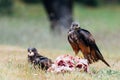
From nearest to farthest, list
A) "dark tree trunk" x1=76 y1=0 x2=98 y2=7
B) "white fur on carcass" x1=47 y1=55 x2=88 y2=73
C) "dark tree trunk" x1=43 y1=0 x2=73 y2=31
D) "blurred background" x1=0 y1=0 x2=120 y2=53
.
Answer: "white fur on carcass" x1=47 y1=55 x2=88 y2=73, "blurred background" x1=0 y1=0 x2=120 y2=53, "dark tree trunk" x1=43 y1=0 x2=73 y2=31, "dark tree trunk" x1=76 y1=0 x2=98 y2=7

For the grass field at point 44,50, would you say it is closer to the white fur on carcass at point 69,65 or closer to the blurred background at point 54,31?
the blurred background at point 54,31

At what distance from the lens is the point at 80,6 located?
47.7 meters

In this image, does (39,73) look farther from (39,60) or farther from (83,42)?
(83,42)

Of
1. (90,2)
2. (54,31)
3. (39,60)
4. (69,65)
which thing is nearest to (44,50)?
(39,60)

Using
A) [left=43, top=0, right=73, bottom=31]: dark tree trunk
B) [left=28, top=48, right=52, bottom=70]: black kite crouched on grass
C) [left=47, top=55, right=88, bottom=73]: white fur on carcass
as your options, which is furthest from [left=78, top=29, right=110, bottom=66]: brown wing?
Answer: [left=43, top=0, right=73, bottom=31]: dark tree trunk

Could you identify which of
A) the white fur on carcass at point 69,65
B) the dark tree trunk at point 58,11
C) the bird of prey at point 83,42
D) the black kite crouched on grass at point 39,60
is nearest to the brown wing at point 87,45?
the bird of prey at point 83,42

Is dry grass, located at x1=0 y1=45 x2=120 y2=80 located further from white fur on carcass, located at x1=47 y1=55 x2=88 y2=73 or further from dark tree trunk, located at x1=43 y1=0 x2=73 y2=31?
dark tree trunk, located at x1=43 y1=0 x2=73 y2=31

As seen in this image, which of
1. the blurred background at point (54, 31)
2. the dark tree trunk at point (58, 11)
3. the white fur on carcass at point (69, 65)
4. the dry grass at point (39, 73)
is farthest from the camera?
the dark tree trunk at point (58, 11)

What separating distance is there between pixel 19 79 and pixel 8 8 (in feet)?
107

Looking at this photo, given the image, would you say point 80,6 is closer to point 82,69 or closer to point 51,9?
point 51,9

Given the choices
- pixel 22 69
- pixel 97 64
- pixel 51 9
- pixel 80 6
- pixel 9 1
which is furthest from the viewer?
pixel 80 6

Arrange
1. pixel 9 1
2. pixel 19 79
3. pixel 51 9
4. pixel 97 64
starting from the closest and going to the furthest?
pixel 19 79 < pixel 97 64 < pixel 51 9 < pixel 9 1

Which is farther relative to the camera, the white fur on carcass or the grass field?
the white fur on carcass

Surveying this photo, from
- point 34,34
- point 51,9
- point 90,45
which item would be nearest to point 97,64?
point 90,45
